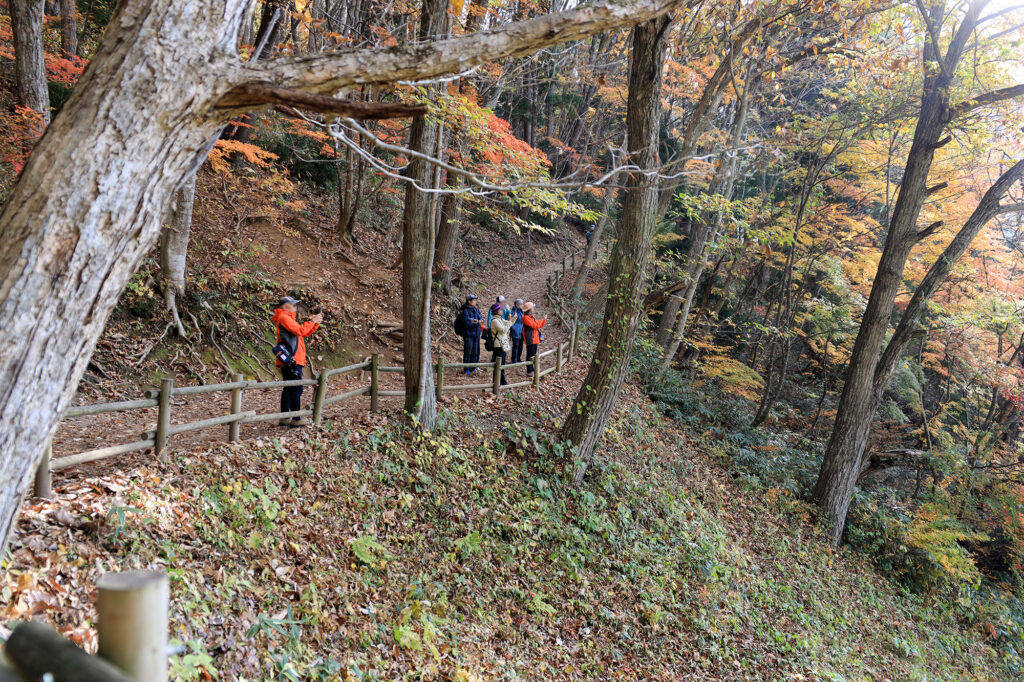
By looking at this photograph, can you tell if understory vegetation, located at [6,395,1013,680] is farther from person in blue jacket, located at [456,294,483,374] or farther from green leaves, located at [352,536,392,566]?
person in blue jacket, located at [456,294,483,374]

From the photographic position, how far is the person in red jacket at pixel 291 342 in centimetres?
777

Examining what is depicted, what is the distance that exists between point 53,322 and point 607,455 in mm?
9902

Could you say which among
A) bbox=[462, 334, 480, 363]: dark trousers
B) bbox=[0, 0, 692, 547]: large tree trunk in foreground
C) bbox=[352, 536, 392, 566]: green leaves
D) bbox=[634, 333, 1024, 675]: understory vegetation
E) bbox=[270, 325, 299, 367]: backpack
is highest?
bbox=[0, 0, 692, 547]: large tree trunk in foreground

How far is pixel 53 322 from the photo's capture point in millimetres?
2197

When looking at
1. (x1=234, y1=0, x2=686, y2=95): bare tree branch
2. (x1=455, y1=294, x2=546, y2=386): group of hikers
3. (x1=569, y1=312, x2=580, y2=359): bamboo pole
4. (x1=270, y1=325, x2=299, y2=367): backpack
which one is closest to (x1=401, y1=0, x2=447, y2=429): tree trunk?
(x1=270, y1=325, x2=299, y2=367): backpack

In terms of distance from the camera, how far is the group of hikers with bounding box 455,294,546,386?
12070 mm

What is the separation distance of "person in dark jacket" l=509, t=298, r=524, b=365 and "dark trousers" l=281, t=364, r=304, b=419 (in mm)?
5668

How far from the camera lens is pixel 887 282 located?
12.4m

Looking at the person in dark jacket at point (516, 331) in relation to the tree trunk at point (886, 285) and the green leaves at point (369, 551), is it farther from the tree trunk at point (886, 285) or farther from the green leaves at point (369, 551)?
the tree trunk at point (886, 285)

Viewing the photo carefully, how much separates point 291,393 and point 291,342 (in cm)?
70

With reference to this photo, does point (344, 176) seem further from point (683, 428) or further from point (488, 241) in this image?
point (683, 428)

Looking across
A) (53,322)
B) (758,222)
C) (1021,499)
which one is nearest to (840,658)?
(1021,499)

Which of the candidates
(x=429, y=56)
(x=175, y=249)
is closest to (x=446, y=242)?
(x=175, y=249)

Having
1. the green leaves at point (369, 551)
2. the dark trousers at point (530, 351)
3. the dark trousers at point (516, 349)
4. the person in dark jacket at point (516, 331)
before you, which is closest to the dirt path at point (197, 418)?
the dark trousers at point (530, 351)
